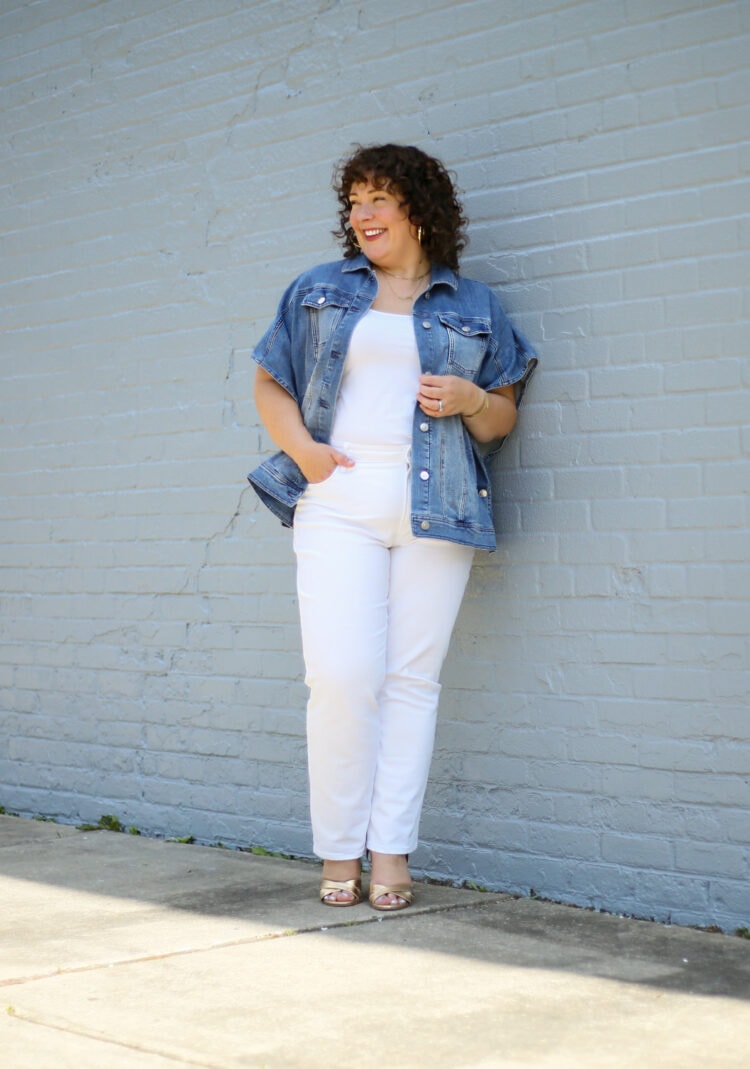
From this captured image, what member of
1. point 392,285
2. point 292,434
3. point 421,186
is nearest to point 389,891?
point 292,434

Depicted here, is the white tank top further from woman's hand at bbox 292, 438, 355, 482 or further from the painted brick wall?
the painted brick wall

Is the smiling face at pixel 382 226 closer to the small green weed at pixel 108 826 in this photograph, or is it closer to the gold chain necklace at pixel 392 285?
the gold chain necklace at pixel 392 285

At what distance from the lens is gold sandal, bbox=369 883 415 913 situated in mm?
3549

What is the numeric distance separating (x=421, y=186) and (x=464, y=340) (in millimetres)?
436

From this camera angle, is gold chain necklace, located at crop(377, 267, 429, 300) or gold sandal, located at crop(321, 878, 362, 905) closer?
gold sandal, located at crop(321, 878, 362, 905)

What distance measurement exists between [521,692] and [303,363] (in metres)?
1.09

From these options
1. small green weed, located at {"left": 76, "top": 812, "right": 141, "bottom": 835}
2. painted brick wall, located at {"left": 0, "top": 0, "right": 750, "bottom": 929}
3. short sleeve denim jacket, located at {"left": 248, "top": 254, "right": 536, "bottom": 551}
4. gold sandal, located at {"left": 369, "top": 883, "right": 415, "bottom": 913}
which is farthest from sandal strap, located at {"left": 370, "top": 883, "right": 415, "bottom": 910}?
small green weed, located at {"left": 76, "top": 812, "right": 141, "bottom": 835}

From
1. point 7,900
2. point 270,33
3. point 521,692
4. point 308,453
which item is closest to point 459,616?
point 521,692

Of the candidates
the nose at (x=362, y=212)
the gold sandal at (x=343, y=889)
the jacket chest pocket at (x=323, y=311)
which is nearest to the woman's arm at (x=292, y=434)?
the jacket chest pocket at (x=323, y=311)

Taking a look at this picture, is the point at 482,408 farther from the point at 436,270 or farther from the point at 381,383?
the point at 436,270

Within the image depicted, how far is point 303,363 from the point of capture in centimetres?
379

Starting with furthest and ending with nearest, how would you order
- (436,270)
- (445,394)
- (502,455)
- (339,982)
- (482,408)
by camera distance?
(502,455) → (436,270) → (482,408) → (445,394) → (339,982)

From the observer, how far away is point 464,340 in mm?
3662

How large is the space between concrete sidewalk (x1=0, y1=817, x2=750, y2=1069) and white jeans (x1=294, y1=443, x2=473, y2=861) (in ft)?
0.88
